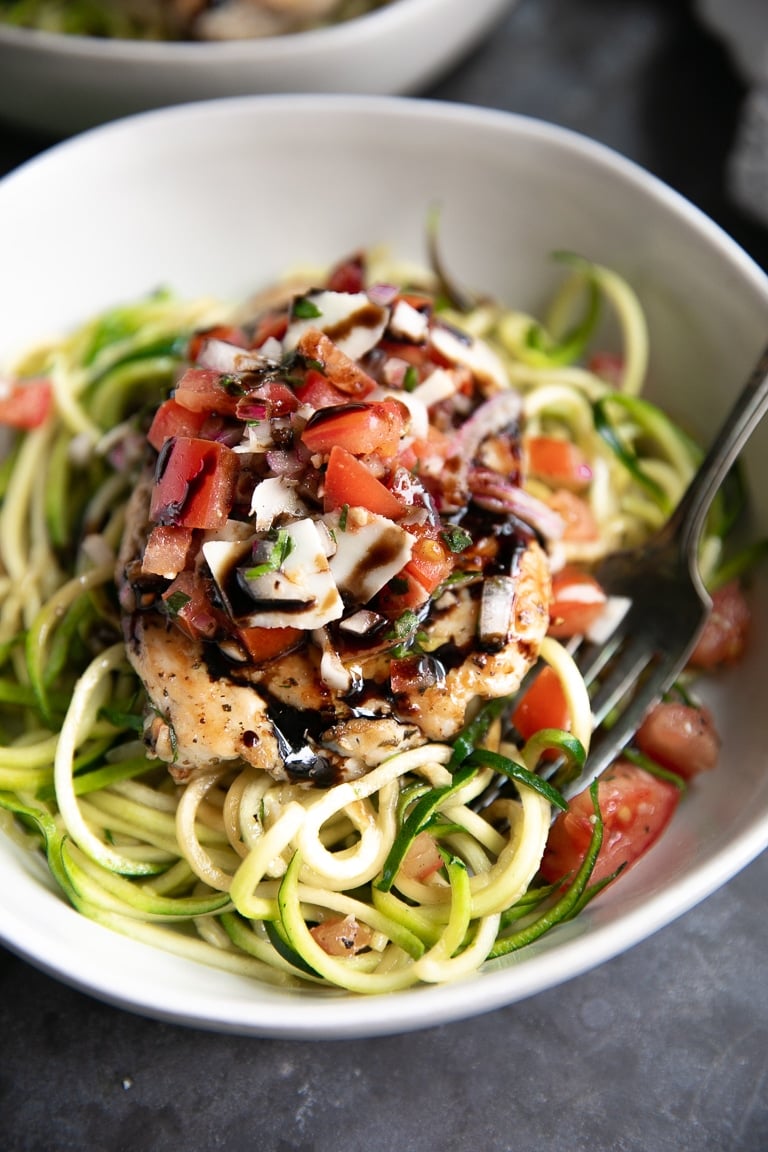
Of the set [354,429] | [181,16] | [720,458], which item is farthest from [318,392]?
[181,16]

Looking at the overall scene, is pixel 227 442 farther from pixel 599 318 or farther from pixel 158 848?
pixel 599 318

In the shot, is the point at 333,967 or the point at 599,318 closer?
the point at 333,967

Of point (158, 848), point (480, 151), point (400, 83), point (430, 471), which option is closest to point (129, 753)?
point (158, 848)

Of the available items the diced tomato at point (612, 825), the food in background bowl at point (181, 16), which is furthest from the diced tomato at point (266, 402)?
the food in background bowl at point (181, 16)

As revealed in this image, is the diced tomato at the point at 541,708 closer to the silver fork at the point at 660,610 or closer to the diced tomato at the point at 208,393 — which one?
the silver fork at the point at 660,610

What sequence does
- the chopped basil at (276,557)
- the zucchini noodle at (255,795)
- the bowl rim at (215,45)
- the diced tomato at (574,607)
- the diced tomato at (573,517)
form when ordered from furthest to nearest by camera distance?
the bowl rim at (215,45) < the diced tomato at (573,517) < the diced tomato at (574,607) < the zucchini noodle at (255,795) < the chopped basil at (276,557)

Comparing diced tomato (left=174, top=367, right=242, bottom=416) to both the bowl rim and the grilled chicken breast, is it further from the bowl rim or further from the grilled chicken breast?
the bowl rim

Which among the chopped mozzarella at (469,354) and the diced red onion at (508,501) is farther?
the chopped mozzarella at (469,354)

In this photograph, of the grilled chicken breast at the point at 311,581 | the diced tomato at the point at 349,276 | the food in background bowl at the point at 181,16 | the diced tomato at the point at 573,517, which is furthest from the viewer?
the food in background bowl at the point at 181,16
